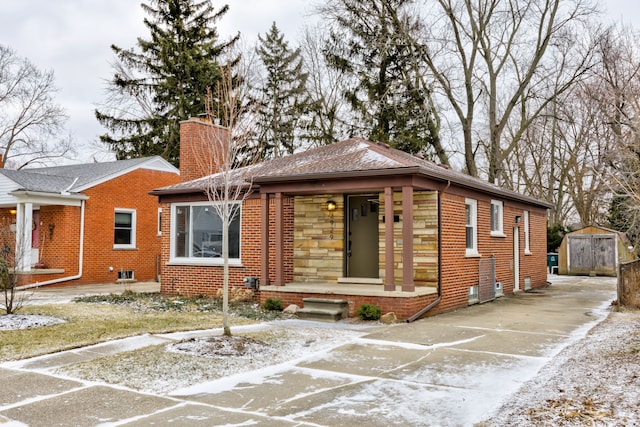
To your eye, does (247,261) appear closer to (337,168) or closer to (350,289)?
(350,289)

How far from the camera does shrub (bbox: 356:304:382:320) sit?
1004cm

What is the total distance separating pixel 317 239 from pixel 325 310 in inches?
91.3

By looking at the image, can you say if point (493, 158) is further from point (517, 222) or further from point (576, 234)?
point (517, 222)

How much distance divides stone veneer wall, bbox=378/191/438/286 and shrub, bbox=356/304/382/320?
1.46m

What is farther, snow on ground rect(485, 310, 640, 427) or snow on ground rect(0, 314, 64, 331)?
snow on ground rect(0, 314, 64, 331)

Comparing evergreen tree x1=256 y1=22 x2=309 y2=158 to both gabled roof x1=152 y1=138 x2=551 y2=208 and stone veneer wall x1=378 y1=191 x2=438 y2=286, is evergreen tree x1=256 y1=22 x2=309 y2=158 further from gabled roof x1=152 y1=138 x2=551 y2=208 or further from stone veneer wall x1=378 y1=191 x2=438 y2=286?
stone veneer wall x1=378 y1=191 x2=438 y2=286

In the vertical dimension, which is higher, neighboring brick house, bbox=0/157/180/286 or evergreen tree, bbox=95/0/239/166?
evergreen tree, bbox=95/0/239/166

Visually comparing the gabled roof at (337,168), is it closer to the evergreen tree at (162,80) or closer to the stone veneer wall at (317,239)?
the stone veneer wall at (317,239)

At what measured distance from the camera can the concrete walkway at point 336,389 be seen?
4742mm

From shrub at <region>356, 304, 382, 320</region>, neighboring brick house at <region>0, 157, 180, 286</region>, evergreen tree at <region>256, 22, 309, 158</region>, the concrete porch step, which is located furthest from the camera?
evergreen tree at <region>256, 22, 309, 158</region>

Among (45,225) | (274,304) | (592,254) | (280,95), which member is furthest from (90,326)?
(280,95)

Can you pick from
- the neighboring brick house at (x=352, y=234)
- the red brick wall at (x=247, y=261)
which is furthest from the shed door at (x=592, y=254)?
the red brick wall at (x=247, y=261)

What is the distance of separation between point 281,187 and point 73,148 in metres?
30.5

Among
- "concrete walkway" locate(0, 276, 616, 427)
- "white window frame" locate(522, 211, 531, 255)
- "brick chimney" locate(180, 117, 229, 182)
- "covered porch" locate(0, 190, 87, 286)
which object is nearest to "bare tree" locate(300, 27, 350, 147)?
"white window frame" locate(522, 211, 531, 255)
